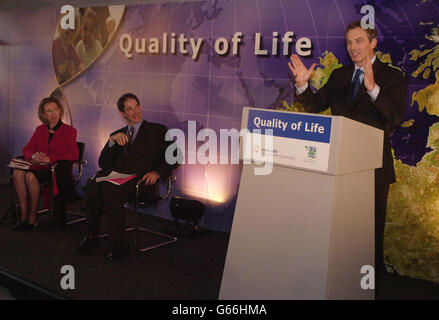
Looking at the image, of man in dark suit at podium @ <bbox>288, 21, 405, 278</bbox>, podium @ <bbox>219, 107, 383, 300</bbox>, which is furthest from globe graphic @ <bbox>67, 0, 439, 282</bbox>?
podium @ <bbox>219, 107, 383, 300</bbox>

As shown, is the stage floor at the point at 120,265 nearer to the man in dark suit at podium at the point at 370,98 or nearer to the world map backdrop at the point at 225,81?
the world map backdrop at the point at 225,81

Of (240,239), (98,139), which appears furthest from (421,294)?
(98,139)

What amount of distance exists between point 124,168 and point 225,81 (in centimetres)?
130

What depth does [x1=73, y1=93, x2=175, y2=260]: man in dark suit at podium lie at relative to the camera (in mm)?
4109

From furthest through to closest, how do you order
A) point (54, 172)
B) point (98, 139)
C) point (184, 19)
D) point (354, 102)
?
point (98, 139) → point (184, 19) → point (54, 172) → point (354, 102)

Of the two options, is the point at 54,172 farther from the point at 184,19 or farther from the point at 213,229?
the point at 184,19

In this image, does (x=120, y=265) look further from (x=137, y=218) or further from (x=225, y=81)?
(x=225, y=81)

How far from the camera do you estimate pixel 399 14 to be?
375cm

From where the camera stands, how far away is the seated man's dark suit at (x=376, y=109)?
3.24 m

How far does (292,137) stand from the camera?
95.0 inches

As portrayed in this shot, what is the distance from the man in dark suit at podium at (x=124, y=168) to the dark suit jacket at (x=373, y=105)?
65.1 inches

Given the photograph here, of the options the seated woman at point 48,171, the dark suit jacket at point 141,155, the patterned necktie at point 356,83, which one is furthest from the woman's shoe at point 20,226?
the patterned necktie at point 356,83

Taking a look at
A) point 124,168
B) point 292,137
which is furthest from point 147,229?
point 292,137

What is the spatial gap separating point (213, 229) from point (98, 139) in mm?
1934
